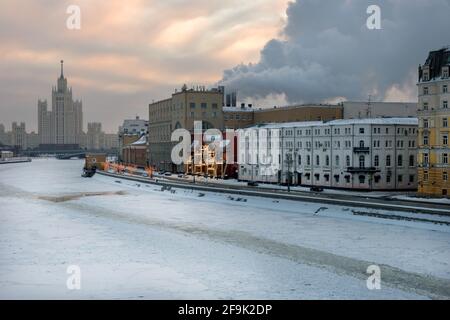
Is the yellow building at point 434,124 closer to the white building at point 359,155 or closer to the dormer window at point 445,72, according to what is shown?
the dormer window at point 445,72

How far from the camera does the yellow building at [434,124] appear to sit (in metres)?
68.7

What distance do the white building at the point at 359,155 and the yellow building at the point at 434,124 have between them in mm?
10085

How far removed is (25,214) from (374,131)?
4814cm

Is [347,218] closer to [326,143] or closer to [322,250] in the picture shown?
[322,250]

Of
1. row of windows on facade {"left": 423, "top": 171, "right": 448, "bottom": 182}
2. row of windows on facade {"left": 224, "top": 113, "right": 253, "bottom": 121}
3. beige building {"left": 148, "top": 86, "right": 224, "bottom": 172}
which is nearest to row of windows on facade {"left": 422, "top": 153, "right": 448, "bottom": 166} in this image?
row of windows on facade {"left": 423, "top": 171, "right": 448, "bottom": 182}

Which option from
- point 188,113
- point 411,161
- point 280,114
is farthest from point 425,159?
point 188,113

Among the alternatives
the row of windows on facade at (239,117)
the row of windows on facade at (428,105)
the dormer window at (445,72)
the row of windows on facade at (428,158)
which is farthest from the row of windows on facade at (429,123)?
the row of windows on facade at (239,117)

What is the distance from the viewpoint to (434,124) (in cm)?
7000

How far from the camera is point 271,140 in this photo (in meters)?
100

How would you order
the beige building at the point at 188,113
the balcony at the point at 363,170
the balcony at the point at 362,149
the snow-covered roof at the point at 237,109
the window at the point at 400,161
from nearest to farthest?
the balcony at the point at 363,170
the balcony at the point at 362,149
the window at the point at 400,161
the beige building at the point at 188,113
the snow-covered roof at the point at 237,109

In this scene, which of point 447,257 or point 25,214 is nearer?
point 447,257

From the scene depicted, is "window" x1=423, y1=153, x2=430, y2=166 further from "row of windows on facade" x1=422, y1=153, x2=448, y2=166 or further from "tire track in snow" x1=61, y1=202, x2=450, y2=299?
"tire track in snow" x1=61, y1=202, x2=450, y2=299
